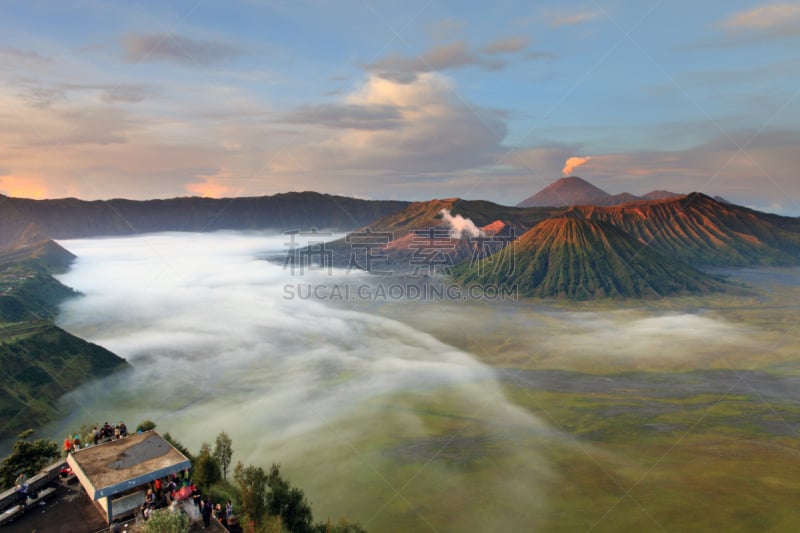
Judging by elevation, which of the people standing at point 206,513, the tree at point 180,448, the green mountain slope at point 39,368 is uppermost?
the people standing at point 206,513

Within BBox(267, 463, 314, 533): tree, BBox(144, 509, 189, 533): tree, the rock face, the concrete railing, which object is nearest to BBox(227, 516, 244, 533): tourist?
BBox(144, 509, 189, 533): tree

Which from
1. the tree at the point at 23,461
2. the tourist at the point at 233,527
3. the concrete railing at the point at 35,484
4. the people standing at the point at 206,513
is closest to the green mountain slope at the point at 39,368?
the tree at the point at 23,461

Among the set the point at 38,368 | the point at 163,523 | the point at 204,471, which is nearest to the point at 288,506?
the point at 204,471

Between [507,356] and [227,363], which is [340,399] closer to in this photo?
[227,363]

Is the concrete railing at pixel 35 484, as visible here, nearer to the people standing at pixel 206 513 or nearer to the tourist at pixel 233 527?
the people standing at pixel 206 513

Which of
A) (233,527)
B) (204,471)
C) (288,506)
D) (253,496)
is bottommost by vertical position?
(288,506)

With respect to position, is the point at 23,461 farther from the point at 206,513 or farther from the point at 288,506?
the point at 206,513

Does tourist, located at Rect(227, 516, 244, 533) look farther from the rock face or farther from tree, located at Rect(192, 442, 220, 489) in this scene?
the rock face

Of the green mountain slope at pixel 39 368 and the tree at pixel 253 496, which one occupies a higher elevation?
the tree at pixel 253 496

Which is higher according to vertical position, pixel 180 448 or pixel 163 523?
pixel 163 523

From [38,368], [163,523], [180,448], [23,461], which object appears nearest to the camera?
[163,523]

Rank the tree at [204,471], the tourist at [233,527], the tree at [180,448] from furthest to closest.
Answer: the tree at [180,448], the tree at [204,471], the tourist at [233,527]
